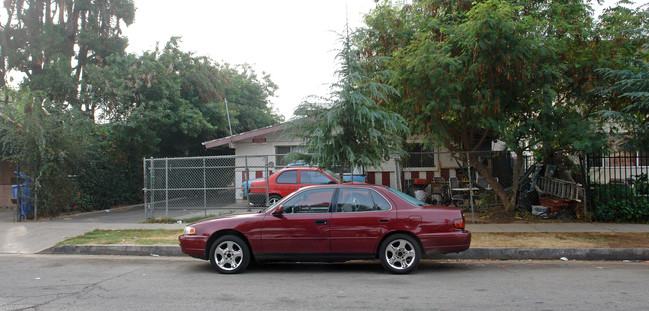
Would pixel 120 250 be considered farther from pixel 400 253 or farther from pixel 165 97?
pixel 165 97

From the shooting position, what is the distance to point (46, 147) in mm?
14008

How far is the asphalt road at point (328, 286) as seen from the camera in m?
5.49

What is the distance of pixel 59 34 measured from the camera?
22.4 meters

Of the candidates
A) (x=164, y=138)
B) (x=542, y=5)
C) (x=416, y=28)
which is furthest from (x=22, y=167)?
(x=542, y=5)

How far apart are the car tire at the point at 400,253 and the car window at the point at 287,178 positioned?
7.70 meters

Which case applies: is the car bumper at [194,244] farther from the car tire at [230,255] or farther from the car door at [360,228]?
the car door at [360,228]

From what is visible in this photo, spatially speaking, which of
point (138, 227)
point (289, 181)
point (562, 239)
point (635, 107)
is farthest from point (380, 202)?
point (138, 227)

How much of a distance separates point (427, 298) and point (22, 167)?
44.8 feet

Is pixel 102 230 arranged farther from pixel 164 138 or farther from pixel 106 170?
pixel 164 138

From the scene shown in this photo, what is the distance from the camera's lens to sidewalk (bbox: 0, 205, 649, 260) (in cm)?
851

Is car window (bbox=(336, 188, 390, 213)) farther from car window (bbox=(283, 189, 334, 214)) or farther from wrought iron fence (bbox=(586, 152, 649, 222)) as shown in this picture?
wrought iron fence (bbox=(586, 152, 649, 222))

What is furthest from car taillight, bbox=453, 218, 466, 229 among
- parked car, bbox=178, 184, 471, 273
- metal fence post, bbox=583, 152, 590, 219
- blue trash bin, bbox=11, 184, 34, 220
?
blue trash bin, bbox=11, 184, 34, 220

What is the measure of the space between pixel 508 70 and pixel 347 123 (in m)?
3.99

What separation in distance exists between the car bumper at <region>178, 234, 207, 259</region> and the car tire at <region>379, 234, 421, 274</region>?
109 inches
